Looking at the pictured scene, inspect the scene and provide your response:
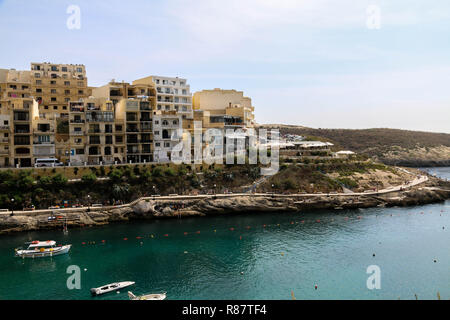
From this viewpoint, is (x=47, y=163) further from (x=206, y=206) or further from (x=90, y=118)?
(x=206, y=206)

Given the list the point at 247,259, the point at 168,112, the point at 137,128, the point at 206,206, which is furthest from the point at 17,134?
the point at 247,259

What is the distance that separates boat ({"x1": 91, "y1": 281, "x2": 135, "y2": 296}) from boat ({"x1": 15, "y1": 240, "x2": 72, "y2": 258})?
1567cm

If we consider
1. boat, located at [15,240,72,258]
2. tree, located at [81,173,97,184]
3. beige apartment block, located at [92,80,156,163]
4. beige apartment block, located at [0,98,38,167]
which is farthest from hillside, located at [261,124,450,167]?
boat, located at [15,240,72,258]

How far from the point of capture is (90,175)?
74.9m

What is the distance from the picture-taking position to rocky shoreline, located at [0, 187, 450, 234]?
66062 millimetres

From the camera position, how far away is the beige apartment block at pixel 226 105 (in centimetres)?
10938

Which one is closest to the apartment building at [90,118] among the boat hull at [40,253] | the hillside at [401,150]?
the boat hull at [40,253]

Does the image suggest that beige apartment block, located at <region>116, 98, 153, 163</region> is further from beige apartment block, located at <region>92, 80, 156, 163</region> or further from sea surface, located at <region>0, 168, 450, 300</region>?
sea surface, located at <region>0, 168, 450, 300</region>

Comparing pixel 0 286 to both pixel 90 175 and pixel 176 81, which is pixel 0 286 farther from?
pixel 176 81

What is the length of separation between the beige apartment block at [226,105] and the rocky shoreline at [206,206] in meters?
33.2

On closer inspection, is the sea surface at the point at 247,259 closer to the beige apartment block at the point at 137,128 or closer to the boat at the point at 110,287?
the boat at the point at 110,287

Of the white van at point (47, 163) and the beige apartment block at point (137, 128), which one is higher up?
the beige apartment block at point (137, 128)

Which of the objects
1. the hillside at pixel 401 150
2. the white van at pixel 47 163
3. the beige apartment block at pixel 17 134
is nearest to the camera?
the beige apartment block at pixel 17 134
